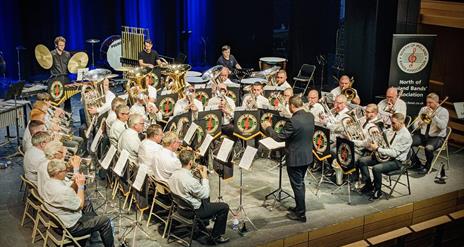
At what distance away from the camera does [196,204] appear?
732cm

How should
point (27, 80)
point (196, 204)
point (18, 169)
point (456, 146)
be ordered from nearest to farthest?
1. point (196, 204)
2. point (18, 169)
3. point (456, 146)
4. point (27, 80)

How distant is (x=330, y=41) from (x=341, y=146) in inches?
312

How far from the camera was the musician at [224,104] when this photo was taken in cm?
1015

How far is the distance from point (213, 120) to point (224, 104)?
2.08ft

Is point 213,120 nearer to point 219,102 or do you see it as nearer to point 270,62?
point 219,102

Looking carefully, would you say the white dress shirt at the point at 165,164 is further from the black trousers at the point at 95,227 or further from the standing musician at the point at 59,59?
the standing musician at the point at 59,59

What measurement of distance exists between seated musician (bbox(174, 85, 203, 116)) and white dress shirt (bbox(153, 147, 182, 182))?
2118 mm

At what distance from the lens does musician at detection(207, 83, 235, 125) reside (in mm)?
10148

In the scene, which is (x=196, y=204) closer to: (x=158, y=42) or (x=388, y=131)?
(x=388, y=131)

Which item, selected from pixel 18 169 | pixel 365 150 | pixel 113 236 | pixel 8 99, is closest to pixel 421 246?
pixel 365 150

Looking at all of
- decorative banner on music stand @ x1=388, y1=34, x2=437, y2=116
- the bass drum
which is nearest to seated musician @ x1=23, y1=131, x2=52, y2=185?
decorative banner on music stand @ x1=388, y1=34, x2=437, y2=116

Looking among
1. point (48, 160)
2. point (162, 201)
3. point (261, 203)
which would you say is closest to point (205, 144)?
point (162, 201)

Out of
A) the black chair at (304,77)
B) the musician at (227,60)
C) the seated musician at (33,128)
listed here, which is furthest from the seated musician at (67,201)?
the black chair at (304,77)

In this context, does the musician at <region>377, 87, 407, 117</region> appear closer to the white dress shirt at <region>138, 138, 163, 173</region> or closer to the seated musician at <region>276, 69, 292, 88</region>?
the seated musician at <region>276, 69, 292, 88</region>
